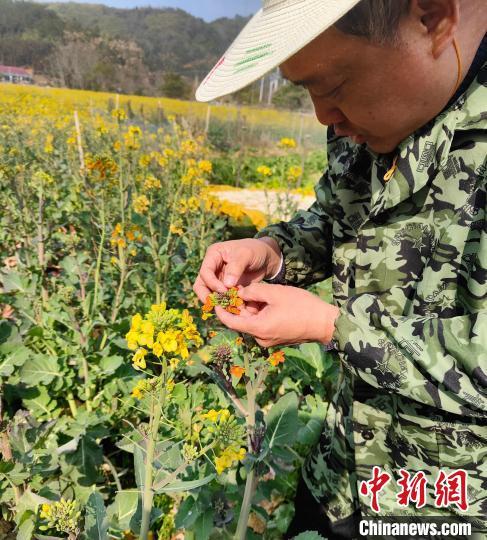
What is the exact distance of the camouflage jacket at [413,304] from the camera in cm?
95

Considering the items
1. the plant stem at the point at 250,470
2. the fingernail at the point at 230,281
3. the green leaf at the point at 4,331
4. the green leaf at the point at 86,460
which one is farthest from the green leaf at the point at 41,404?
the fingernail at the point at 230,281

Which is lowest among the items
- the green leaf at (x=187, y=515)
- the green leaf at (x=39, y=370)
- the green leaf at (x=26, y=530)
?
the green leaf at (x=26, y=530)

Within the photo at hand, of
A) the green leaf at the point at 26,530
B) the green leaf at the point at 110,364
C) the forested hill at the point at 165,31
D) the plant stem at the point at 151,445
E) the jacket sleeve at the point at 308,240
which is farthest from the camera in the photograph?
the forested hill at the point at 165,31

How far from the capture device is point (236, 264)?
1354mm

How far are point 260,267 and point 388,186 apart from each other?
1.72 feet

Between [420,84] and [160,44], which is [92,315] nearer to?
[420,84]

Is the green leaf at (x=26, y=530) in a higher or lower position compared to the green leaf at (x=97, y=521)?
lower

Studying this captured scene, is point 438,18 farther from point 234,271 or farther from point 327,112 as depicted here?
point 234,271

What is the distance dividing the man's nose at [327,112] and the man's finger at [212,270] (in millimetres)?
520

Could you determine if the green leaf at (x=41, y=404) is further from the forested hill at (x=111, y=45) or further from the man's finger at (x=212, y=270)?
the forested hill at (x=111, y=45)

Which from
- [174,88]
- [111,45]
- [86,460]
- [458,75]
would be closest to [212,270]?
[458,75]

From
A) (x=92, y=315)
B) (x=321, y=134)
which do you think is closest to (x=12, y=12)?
(x=321, y=134)

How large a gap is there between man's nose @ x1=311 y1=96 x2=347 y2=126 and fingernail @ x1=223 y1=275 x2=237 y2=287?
492mm

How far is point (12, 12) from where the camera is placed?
49281mm
